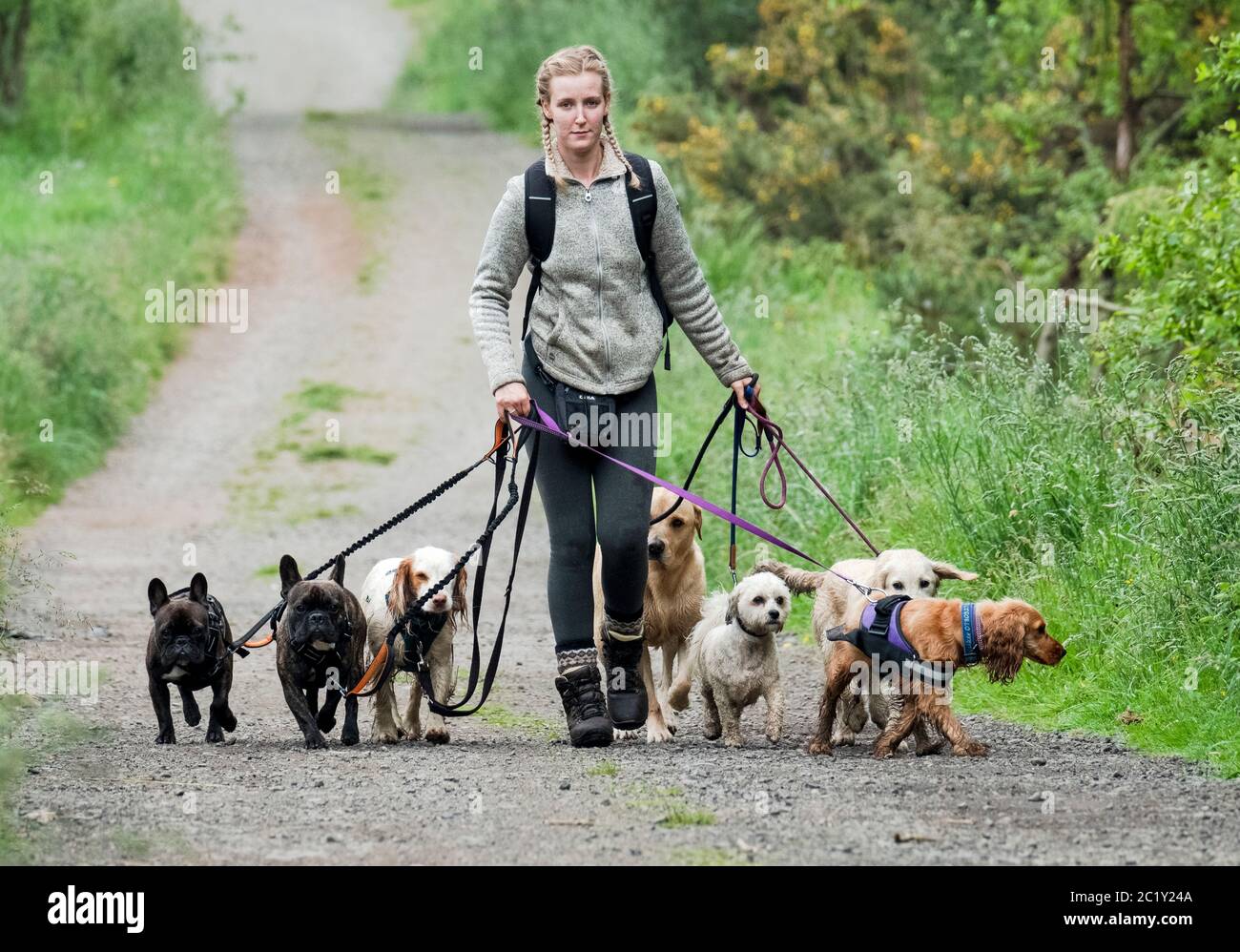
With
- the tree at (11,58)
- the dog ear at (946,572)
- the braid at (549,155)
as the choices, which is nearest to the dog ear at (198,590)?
the braid at (549,155)

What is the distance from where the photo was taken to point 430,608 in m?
6.95

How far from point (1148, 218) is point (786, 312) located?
8232 millimetres

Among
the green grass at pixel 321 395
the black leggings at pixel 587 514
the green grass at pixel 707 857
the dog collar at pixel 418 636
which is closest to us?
the green grass at pixel 707 857

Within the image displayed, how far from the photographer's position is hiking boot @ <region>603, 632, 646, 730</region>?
264 inches

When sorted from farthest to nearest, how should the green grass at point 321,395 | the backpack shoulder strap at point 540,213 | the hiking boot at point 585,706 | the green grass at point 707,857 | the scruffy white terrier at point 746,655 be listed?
the green grass at point 321,395
the scruffy white terrier at point 746,655
the hiking boot at point 585,706
the backpack shoulder strap at point 540,213
the green grass at point 707,857

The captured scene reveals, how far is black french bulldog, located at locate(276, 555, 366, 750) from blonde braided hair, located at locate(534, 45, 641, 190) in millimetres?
1877

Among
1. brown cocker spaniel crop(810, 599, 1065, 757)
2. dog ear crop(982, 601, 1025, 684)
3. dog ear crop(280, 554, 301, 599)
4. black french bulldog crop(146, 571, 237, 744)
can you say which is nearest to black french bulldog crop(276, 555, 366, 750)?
dog ear crop(280, 554, 301, 599)

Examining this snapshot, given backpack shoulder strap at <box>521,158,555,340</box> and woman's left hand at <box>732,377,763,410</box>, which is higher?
backpack shoulder strap at <box>521,158,555,340</box>

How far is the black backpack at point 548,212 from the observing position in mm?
6294

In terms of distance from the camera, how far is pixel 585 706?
21.7 ft

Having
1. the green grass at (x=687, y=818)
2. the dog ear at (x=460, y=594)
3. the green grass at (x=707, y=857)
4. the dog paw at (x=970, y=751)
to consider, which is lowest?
the green grass at (x=707, y=857)

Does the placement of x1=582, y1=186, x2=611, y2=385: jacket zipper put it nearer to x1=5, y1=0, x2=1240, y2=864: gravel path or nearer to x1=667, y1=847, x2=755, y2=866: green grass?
x1=5, y1=0, x2=1240, y2=864: gravel path

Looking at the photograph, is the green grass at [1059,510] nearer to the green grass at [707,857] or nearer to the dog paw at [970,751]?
the dog paw at [970,751]

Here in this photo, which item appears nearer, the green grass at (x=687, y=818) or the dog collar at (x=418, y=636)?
the green grass at (x=687, y=818)
